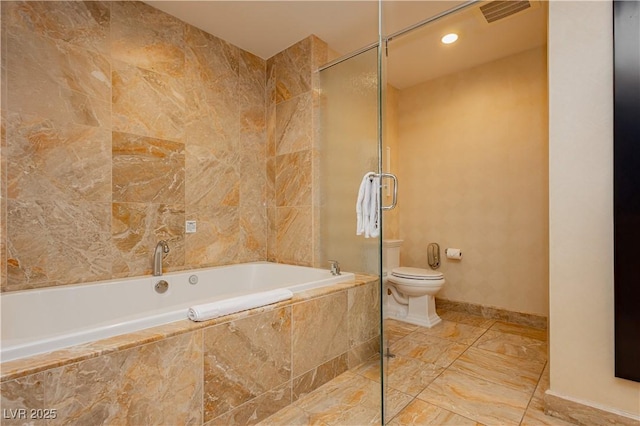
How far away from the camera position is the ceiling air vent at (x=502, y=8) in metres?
2.13

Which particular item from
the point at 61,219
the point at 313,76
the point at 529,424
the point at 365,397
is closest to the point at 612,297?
the point at 529,424

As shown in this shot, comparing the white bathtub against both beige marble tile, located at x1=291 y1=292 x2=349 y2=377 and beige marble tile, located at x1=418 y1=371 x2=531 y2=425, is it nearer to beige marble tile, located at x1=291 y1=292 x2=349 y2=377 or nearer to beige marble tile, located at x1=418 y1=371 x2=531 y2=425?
beige marble tile, located at x1=291 y1=292 x2=349 y2=377

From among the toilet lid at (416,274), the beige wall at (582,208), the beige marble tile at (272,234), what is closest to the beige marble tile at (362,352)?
the toilet lid at (416,274)

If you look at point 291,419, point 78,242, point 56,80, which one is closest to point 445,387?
point 291,419

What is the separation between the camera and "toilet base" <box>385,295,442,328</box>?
279cm

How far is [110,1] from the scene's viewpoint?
1.97 meters

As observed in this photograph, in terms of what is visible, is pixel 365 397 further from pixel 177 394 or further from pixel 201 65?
pixel 201 65

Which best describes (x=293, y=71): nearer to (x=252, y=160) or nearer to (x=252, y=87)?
(x=252, y=87)

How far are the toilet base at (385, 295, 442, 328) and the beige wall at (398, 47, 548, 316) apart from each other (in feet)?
1.58

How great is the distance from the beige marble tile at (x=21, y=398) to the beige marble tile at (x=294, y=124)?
209cm

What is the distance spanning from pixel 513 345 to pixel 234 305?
2128 mm

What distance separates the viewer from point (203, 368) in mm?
1282

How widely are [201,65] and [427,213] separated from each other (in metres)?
2.57

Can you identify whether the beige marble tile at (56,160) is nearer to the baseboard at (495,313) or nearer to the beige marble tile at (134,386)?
the beige marble tile at (134,386)
